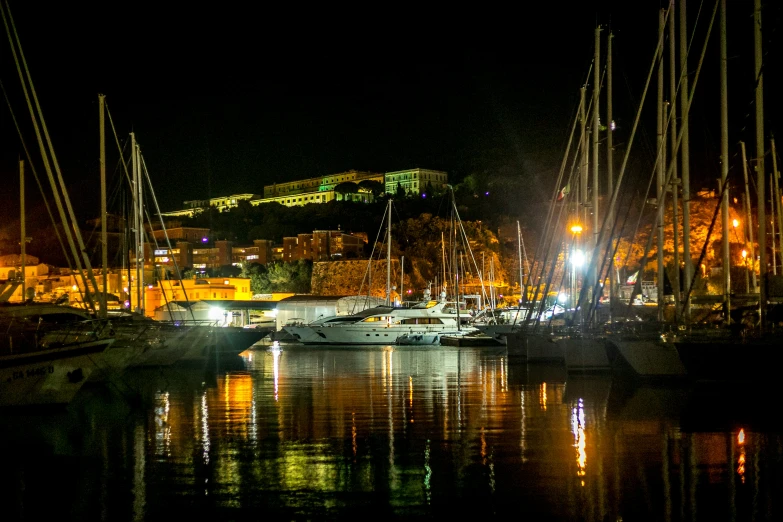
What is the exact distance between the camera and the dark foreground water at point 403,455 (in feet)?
30.1

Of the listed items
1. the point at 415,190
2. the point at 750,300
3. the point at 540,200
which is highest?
the point at 415,190

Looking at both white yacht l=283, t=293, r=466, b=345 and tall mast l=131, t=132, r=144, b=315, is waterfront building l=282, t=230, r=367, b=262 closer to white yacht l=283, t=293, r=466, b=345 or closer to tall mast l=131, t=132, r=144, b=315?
white yacht l=283, t=293, r=466, b=345

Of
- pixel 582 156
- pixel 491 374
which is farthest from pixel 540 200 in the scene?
pixel 491 374

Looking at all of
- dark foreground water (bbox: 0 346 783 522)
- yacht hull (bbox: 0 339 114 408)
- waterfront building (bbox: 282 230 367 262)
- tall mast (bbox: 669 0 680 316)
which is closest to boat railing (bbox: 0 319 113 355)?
yacht hull (bbox: 0 339 114 408)

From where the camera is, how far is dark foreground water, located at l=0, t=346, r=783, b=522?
9.19 meters

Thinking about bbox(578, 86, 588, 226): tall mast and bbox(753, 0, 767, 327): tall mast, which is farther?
bbox(578, 86, 588, 226): tall mast

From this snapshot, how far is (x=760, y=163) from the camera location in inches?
759

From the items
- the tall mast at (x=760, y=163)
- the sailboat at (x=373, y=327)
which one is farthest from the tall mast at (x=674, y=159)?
the sailboat at (x=373, y=327)

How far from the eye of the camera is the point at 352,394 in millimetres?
20547

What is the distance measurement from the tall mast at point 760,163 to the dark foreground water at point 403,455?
219 cm

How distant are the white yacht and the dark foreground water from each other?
3083 centimetres

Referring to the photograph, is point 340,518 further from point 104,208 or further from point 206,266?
point 206,266

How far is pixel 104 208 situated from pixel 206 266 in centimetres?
10637

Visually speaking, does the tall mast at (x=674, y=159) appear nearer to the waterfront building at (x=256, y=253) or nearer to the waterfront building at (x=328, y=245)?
the waterfront building at (x=328, y=245)
